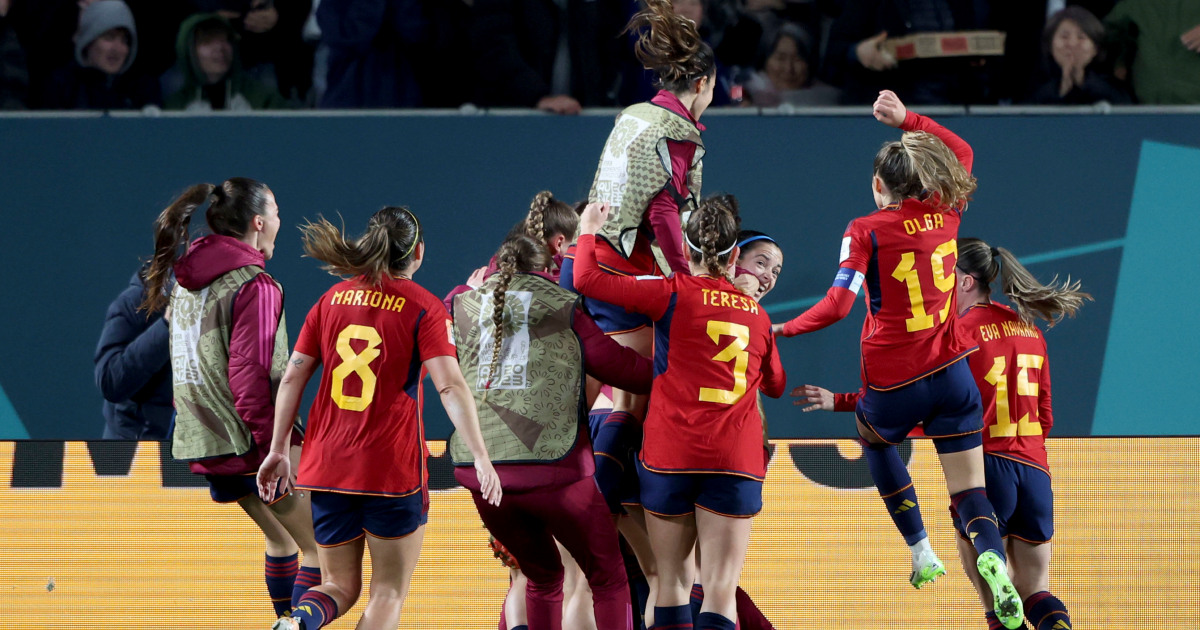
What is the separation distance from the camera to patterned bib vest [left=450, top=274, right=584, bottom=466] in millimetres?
4938

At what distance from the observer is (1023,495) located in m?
5.85

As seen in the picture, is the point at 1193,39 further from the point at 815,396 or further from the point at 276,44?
the point at 276,44

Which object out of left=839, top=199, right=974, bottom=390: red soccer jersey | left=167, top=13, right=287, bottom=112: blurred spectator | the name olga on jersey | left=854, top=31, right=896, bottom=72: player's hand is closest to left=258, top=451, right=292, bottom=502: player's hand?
left=839, top=199, right=974, bottom=390: red soccer jersey

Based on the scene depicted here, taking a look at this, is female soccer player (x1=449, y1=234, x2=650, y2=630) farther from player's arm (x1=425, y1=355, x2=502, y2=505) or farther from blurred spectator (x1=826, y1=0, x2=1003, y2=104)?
blurred spectator (x1=826, y1=0, x2=1003, y2=104)

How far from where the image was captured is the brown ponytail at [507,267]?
4.98m

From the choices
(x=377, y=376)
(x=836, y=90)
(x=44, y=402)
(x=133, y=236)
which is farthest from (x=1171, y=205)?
(x=44, y=402)

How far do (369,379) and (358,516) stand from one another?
59 cm

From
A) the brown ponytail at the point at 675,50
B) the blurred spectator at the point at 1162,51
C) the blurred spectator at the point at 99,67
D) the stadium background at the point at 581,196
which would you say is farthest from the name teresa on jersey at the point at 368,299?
the blurred spectator at the point at 1162,51

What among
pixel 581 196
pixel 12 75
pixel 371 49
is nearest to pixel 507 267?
pixel 581 196

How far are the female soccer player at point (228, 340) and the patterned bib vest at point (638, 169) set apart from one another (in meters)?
1.62

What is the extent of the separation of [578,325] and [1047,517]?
2.58m

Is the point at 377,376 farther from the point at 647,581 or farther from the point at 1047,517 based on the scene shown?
the point at 1047,517

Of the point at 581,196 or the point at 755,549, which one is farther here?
the point at 581,196

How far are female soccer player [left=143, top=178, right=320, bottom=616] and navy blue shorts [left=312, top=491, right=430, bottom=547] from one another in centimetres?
68
